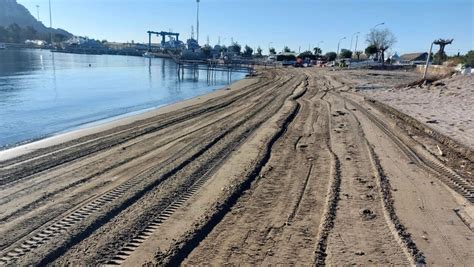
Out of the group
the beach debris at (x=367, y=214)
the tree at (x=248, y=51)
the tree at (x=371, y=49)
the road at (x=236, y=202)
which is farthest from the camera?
the tree at (x=248, y=51)

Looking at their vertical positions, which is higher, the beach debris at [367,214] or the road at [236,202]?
the beach debris at [367,214]

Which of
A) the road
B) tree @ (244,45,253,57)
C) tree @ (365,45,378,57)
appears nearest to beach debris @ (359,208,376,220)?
the road

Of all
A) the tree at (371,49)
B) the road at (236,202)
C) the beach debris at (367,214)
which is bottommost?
the road at (236,202)

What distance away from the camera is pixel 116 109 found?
829 inches

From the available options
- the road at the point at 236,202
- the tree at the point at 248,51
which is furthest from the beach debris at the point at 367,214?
the tree at the point at 248,51

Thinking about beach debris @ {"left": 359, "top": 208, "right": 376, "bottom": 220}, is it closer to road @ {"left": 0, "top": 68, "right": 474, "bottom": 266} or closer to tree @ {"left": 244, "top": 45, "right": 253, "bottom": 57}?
road @ {"left": 0, "top": 68, "right": 474, "bottom": 266}

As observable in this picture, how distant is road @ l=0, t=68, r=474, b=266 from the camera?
15.4 feet

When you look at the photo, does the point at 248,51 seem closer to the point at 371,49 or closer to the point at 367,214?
the point at 371,49

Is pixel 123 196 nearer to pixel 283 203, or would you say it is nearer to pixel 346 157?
pixel 283 203

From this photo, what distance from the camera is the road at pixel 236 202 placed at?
4.70 meters

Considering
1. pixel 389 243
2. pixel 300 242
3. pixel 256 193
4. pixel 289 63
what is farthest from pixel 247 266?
pixel 289 63

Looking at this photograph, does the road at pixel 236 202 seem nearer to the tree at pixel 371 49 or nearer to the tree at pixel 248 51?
the tree at pixel 371 49

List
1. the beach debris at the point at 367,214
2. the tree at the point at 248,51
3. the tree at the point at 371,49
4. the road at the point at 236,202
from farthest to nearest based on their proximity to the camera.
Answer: the tree at the point at 248,51 < the tree at the point at 371,49 < the beach debris at the point at 367,214 < the road at the point at 236,202

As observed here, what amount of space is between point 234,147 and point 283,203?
4025 millimetres
